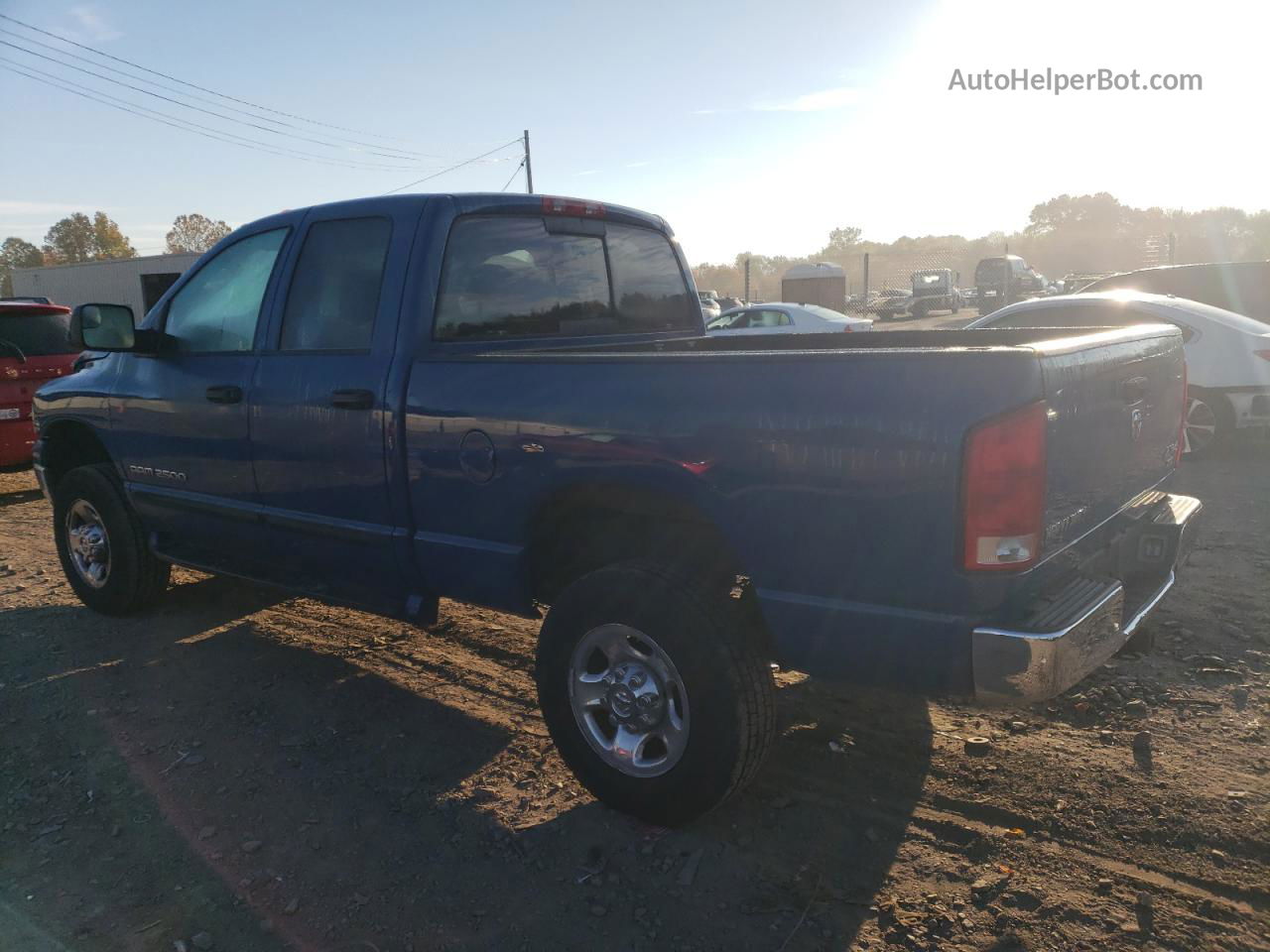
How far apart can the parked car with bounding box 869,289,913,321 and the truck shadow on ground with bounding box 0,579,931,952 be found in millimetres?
35288

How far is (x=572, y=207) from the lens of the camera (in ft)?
13.6

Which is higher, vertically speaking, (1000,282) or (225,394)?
(1000,282)

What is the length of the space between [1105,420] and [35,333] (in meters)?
9.78

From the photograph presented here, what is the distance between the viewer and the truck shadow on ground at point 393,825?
267 centimetres

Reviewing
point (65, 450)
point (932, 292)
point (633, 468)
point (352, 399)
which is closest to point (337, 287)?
point (352, 399)

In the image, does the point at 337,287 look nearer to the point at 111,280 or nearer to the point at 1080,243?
the point at 111,280

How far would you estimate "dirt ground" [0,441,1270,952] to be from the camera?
2625 mm

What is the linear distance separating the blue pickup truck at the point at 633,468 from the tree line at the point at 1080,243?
4848cm

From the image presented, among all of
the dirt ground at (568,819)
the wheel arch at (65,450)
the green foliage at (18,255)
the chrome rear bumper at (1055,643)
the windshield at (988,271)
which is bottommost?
the dirt ground at (568,819)

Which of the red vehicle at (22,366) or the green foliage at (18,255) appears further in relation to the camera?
the green foliage at (18,255)

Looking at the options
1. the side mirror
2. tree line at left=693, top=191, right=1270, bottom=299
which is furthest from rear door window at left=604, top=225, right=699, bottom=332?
tree line at left=693, top=191, right=1270, bottom=299

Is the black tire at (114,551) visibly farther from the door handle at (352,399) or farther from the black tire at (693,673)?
the black tire at (693,673)

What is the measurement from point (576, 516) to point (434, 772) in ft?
3.73

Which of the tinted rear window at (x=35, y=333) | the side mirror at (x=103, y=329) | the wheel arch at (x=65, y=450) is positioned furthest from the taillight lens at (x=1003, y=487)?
the tinted rear window at (x=35, y=333)
